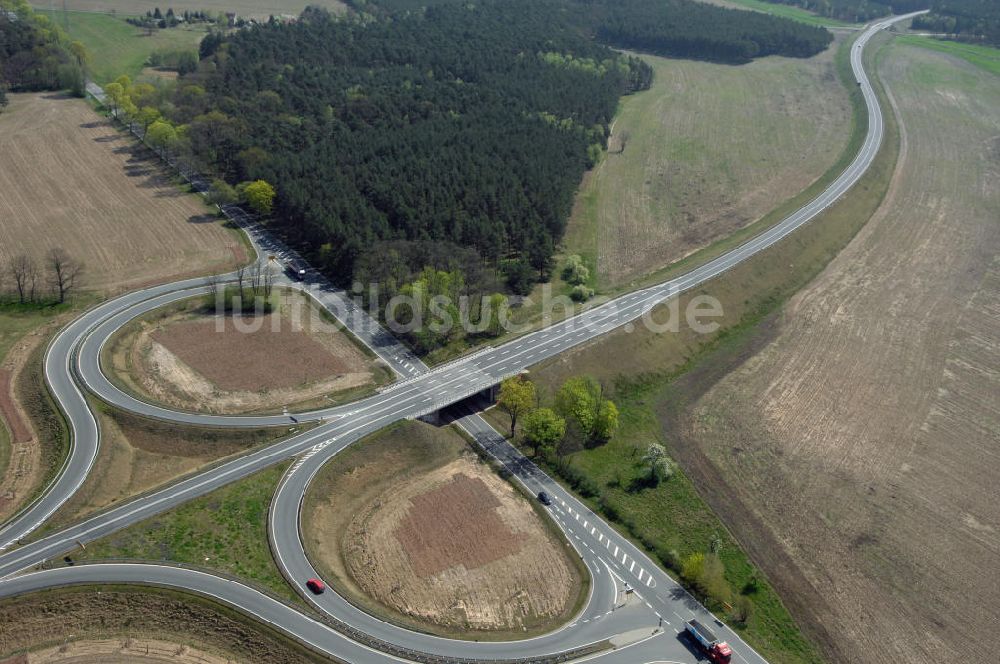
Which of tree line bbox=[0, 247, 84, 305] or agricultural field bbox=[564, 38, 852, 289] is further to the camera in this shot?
agricultural field bbox=[564, 38, 852, 289]

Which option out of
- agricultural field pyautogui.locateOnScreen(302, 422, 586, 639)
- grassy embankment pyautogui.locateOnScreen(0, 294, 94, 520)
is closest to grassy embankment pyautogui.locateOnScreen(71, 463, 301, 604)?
agricultural field pyautogui.locateOnScreen(302, 422, 586, 639)

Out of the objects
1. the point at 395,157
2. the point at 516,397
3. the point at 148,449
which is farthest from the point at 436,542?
the point at 395,157

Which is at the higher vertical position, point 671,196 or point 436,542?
point 671,196

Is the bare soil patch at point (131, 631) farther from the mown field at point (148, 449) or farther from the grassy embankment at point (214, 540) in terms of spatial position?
the mown field at point (148, 449)

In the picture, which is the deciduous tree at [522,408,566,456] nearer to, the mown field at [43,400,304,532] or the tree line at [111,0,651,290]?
the mown field at [43,400,304,532]

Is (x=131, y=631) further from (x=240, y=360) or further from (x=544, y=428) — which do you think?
(x=544, y=428)

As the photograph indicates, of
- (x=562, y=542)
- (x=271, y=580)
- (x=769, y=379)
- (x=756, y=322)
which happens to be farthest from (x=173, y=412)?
(x=756, y=322)
